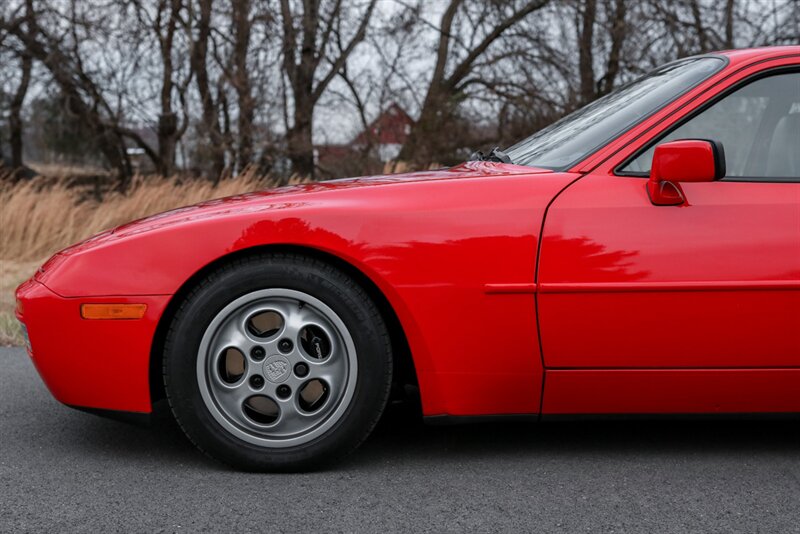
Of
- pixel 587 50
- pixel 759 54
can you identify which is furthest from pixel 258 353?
pixel 587 50

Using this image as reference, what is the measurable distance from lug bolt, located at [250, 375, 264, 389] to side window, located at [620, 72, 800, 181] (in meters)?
1.31

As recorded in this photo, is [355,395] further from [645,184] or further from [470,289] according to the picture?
[645,184]

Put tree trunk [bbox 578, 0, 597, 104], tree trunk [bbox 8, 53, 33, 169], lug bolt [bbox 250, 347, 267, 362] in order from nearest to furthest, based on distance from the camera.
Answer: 1. lug bolt [bbox 250, 347, 267, 362]
2. tree trunk [bbox 578, 0, 597, 104]
3. tree trunk [bbox 8, 53, 33, 169]

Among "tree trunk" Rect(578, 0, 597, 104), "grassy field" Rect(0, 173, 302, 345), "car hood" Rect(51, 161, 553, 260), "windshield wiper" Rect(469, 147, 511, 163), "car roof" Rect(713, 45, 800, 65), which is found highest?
"tree trunk" Rect(578, 0, 597, 104)

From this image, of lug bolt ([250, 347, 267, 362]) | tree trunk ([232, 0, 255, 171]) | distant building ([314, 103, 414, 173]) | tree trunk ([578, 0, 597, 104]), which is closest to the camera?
lug bolt ([250, 347, 267, 362])

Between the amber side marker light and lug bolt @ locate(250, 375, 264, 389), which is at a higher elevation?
the amber side marker light

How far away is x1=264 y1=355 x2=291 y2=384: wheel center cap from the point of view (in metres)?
2.89

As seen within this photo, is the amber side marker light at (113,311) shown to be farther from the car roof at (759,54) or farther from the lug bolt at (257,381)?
the car roof at (759,54)

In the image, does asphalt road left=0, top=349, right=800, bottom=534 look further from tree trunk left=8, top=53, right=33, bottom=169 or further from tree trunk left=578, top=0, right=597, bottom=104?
tree trunk left=8, top=53, right=33, bottom=169

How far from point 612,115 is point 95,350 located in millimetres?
1869

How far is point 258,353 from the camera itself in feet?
9.49

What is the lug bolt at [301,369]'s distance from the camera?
289 centimetres

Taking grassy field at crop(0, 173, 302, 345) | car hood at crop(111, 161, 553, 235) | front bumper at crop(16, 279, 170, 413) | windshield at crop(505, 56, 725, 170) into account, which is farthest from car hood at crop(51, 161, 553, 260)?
grassy field at crop(0, 173, 302, 345)

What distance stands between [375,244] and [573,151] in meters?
0.76
